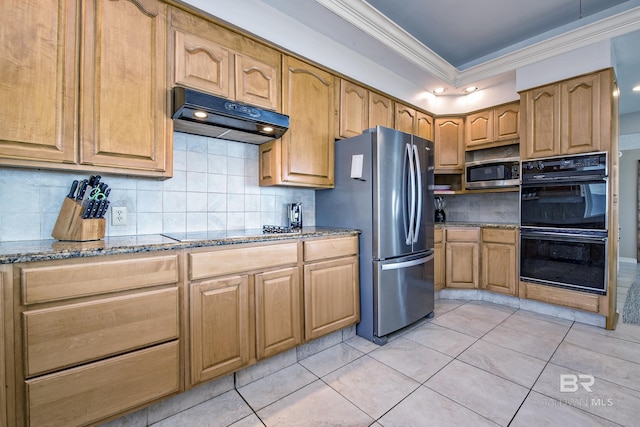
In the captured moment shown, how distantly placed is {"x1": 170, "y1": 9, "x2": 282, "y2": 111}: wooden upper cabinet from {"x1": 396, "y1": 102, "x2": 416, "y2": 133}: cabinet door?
159 cm

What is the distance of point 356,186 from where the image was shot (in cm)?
244

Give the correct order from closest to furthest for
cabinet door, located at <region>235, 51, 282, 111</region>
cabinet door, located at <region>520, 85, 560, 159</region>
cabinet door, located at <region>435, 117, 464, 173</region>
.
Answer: cabinet door, located at <region>235, 51, 282, 111</region> → cabinet door, located at <region>520, 85, 560, 159</region> → cabinet door, located at <region>435, 117, 464, 173</region>

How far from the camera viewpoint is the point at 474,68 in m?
3.36

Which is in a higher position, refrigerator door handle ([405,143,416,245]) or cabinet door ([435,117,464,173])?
cabinet door ([435,117,464,173])

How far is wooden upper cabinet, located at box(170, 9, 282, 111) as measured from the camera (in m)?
1.80

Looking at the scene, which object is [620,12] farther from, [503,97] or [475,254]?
[475,254]

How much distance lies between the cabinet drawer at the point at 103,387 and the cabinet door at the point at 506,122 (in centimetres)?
387

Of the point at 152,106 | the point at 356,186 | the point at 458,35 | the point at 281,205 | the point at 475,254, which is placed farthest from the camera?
the point at 475,254

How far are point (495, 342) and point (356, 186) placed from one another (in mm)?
1699

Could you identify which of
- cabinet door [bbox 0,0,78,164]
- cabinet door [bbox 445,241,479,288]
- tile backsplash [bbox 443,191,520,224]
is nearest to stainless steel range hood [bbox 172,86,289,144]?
cabinet door [bbox 0,0,78,164]

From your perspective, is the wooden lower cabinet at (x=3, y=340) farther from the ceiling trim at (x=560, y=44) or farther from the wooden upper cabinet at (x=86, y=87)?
the ceiling trim at (x=560, y=44)

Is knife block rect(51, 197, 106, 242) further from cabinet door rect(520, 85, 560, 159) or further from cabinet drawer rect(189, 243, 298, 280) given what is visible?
cabinet door rect(520, 85, 560, 159)

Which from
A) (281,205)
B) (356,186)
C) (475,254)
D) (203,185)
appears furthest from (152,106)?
(475,254)

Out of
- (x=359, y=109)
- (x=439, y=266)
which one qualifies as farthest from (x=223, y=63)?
(x=439, y=266)
